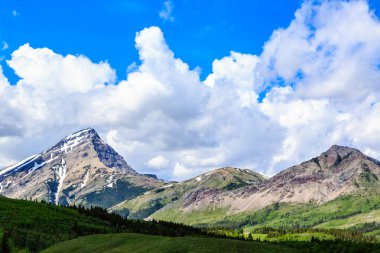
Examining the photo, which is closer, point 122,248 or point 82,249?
point 122,248

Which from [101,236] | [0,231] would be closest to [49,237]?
[0,231]

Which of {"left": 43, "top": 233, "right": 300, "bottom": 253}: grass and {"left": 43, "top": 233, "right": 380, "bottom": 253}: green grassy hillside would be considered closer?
{"left": 43, "top": 233, "right": 380, "bottom": 253}: green grassy hillside

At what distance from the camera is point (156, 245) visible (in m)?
115

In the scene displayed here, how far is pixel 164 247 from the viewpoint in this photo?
111125 millimetres

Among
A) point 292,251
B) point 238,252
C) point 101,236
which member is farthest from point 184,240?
point 101,236

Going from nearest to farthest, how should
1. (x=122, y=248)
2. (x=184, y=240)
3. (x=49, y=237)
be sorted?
1. (x=184, y=240)
2. (x=122, y=248)
3. (x=49, y=237)

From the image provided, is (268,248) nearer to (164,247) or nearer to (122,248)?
(164,247)

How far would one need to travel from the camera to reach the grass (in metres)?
109

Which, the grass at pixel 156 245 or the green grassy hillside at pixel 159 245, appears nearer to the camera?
the green grassy hillside at pixel 159 245

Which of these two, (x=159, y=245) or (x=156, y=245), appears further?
(x=156, y=245)

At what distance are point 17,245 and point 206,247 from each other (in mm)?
85977

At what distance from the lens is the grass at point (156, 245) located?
109 metres

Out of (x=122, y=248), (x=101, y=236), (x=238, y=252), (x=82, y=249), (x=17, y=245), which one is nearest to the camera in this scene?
(x=238, y=252)

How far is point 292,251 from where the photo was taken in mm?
118000
